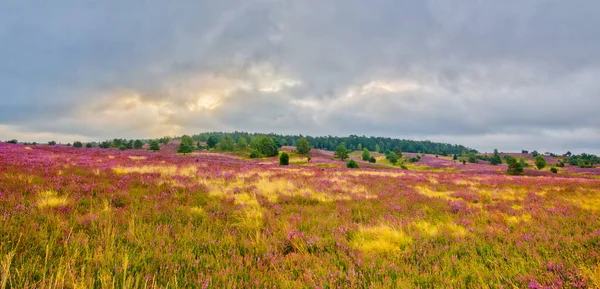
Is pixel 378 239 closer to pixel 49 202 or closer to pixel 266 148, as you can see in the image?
pixel 49 202

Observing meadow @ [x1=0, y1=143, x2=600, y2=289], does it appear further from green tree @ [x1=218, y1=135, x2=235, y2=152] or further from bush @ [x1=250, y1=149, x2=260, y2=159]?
green tree @ [x1=218, y1=135, x2=235, y2=152]

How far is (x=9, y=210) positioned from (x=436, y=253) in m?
8.27

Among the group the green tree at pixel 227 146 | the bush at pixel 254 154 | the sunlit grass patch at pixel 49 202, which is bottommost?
the bush at pixel 254 154

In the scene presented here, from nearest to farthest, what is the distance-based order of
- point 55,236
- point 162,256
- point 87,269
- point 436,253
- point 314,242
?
1. point 87,269
2. point 162,256
3. point 55,236
4. point 436,253
5. point 314,242

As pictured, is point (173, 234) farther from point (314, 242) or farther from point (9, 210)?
point (9, 210)

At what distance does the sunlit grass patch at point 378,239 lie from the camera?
4523mm

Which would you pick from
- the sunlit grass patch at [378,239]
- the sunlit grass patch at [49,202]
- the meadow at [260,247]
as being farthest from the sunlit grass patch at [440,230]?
the sunlit grass patch at [49,202]

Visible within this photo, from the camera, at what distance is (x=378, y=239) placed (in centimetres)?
501

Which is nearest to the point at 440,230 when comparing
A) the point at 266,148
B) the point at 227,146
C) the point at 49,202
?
the point at 49,202

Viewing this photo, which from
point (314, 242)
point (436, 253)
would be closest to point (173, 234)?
point (314, 242)

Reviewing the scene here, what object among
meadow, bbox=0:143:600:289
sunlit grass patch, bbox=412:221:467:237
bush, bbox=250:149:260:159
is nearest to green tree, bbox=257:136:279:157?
bush, bbox=250:149:260:159

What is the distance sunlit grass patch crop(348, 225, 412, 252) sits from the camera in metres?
4.52

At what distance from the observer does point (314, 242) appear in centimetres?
464

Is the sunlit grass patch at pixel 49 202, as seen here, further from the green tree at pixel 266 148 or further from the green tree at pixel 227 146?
the green tree at pixel 227 146
